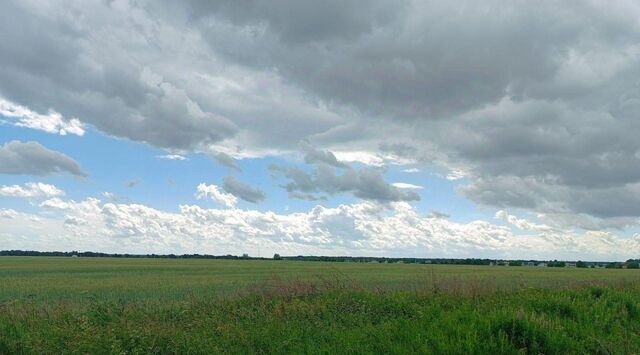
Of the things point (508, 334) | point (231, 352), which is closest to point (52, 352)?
point (231, 352)

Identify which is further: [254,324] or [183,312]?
[183,312]

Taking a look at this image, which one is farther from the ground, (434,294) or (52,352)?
(434,294)

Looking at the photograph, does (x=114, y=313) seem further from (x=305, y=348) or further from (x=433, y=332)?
(x=433, y=332)

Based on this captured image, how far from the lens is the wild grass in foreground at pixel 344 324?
9.58 metres

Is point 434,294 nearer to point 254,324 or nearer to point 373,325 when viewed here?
point 373,325

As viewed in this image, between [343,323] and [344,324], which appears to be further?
[343,323]

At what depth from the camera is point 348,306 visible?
Result: 44.0ft

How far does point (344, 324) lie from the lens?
11.9 metres

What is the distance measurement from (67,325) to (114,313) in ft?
3.79

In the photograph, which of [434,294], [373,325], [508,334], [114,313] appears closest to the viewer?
[508,334]

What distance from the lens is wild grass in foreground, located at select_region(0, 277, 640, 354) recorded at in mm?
9578

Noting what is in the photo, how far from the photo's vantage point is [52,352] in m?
10.5

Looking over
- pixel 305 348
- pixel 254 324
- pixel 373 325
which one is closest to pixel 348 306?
pixel 373 325

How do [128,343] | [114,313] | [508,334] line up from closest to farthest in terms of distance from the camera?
[508,334] → [128,343] → [114,313]
